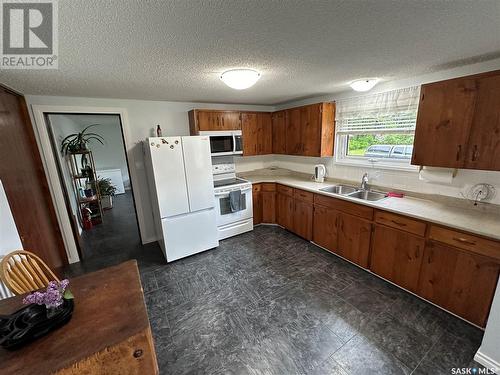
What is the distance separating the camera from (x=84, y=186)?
4457 mm

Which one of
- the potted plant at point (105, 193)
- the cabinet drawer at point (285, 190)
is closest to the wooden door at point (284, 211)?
the cabinet drawer at point (285, 190)

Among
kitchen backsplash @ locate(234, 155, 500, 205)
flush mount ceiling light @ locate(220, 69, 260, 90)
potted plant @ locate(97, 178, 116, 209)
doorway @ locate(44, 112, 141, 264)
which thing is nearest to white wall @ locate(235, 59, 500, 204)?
kitchen backsplash @ locate(234, 155, 500, 205)

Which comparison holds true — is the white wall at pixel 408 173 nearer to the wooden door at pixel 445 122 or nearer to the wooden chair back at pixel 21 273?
the wooden door at pixel 445 122

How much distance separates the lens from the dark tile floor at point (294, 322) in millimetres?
1546

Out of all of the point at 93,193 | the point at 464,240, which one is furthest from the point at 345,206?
the point at 93,193

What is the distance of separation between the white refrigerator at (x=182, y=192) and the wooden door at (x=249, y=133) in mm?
1013

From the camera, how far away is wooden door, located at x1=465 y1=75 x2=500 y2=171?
64.2 inches

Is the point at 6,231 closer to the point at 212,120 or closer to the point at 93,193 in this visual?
the point at 212,120

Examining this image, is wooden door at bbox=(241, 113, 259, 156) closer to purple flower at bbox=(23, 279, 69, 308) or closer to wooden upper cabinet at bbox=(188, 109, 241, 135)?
wooden upper cabinet at bbox=(188, 109, 241, 135)

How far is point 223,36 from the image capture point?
121cm

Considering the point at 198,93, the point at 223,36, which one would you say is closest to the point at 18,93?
the point at 198,93

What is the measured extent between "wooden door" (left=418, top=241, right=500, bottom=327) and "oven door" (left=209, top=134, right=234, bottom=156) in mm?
2779

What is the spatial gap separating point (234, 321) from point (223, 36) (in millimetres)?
2223

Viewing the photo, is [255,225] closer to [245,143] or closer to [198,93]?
[245,143]
